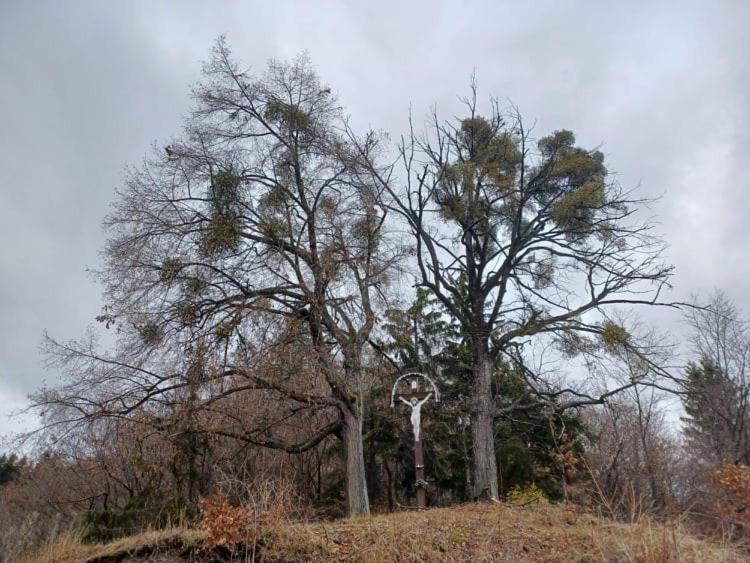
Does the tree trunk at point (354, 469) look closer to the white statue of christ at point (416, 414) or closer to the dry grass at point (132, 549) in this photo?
the white statue of christ at point (416, 414)

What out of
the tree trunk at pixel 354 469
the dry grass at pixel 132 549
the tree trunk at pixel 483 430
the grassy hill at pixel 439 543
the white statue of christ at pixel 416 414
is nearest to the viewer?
the grassy hill at pixel 439 543

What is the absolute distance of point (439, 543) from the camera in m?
6.33

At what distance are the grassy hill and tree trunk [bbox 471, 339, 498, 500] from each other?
5607mm

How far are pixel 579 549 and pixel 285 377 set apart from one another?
22.6 feet

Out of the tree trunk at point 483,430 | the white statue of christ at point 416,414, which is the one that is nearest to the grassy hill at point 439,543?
the white statue of christ at point 416,414

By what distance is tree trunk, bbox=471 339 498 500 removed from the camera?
44.5ft

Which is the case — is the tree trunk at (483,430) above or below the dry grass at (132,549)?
above

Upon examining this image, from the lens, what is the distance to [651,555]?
428 cm

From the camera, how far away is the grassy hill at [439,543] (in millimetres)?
4867

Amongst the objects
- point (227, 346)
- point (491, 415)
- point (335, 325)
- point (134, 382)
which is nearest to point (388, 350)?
point (335, 325)

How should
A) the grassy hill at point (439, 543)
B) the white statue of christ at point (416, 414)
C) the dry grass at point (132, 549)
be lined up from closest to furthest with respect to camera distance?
the grassy hill at point (439, 543) < the dry grass at point (132, 549) < the white statue of christ at point (416, 414)

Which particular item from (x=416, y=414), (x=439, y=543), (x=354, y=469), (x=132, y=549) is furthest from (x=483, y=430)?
(x=132, y=549)

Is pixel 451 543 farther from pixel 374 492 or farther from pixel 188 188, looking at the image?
pixel 374 492

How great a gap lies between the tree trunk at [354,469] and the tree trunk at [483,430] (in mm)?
2821
